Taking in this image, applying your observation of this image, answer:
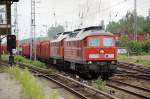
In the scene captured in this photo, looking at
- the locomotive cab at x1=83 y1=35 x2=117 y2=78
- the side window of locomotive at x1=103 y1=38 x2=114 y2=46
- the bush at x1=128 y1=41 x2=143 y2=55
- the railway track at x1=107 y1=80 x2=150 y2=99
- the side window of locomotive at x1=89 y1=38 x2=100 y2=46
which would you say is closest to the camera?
the railway track at x1=107 y1=80 x2=150 y2=99

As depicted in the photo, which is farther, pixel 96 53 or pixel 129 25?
pixel 129 25

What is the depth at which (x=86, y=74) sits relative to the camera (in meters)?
27.1

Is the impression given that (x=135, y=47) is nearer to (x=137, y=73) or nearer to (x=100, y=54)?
(x=137, y=73)

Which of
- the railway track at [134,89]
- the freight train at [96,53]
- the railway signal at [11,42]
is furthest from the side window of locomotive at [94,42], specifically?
the railway signal at [11,42]

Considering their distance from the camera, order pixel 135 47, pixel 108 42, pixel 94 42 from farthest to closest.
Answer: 1. pixel 135 47
2. pixel 108 42
3. pixel 94 42

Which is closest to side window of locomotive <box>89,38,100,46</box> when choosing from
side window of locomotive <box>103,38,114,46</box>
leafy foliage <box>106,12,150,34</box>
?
side window of locomotive <box>103,38,114,46</box>

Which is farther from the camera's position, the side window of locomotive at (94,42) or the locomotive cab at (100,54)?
the side window of locomotive at (94,42)

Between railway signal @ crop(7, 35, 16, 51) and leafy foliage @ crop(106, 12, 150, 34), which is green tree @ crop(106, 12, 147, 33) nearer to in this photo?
leafy foliage @ crop(106, 12, 150, 34)

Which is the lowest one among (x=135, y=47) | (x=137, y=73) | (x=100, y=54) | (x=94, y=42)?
(x=137, y=73)

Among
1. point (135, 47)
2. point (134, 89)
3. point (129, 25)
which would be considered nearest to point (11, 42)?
point (134, 89)

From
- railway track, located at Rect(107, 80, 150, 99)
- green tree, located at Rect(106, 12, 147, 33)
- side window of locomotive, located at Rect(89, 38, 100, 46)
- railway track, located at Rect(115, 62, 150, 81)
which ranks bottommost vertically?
railway track, located at Rect(107, 80, 150, 99)

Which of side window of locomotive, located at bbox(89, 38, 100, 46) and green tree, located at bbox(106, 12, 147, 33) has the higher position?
green tree, located at bbox(106, 12, 147, 33)

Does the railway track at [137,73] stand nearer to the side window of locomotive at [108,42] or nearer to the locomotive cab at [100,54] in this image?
the locomotive cab at [100,54]

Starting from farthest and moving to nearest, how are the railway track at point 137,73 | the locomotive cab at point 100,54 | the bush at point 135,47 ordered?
the bush at point 135,47, the railway track at point 137,73, the locomotive cab at point 100,54
